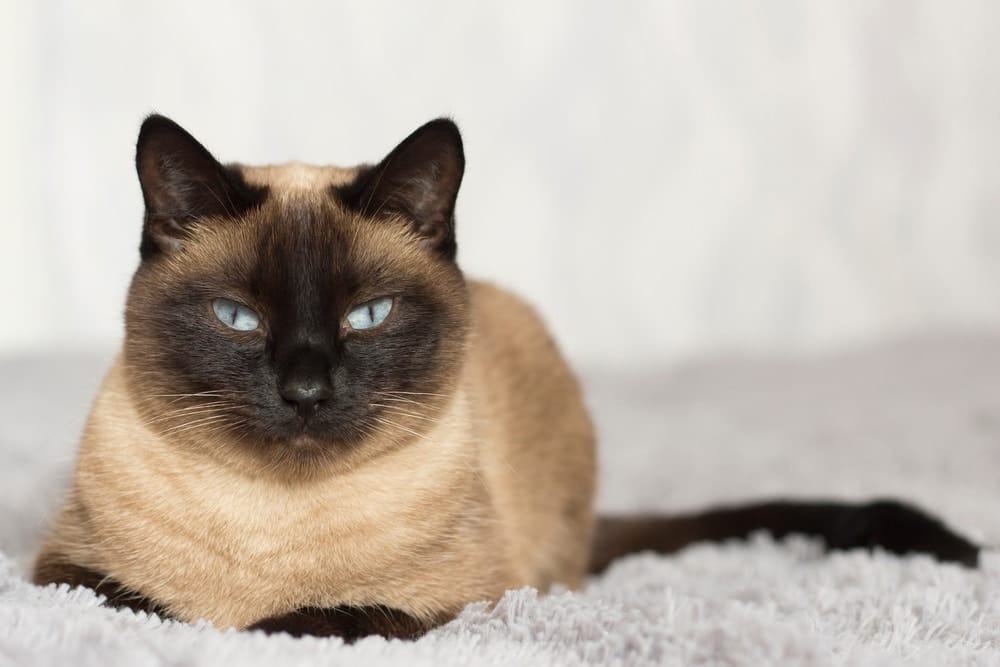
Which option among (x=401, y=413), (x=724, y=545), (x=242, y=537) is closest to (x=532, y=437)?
(x=724, y=545)

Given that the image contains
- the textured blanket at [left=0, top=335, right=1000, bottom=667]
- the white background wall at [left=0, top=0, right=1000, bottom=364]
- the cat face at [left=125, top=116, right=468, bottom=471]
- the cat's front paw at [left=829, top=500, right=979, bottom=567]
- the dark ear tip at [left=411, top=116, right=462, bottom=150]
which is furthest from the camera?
the white background wall at [left=0, top=0, right=1000, bottom=364]

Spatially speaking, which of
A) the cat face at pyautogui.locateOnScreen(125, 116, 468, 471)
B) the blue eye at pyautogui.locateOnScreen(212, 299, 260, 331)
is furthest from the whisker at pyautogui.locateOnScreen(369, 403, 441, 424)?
the blue eye at pyautogui.locateOnScreen(212, 299, 260, 331)

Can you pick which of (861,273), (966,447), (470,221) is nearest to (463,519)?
(966,447)

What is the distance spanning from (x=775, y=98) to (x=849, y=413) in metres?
1.12

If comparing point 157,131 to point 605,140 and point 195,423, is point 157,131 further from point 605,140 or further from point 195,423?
point 605,140

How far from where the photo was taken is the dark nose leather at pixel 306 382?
4.01ft

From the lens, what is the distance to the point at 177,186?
1373 mm

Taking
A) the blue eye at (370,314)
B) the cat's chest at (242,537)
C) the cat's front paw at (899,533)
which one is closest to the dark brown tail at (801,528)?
the cat's front paw at (899,533)

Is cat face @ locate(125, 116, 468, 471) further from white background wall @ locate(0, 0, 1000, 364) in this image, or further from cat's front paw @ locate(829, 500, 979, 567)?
white background wall @ locate(0, 0, 1000, 364)

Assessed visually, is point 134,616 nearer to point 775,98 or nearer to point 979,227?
point 775,98

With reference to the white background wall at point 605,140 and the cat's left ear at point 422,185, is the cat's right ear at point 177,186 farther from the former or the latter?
the white background wall at point 605,140

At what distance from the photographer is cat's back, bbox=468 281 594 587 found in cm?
173

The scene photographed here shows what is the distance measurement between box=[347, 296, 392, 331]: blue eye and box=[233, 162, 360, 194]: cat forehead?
7.4 inches

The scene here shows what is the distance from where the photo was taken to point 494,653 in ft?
3.95
